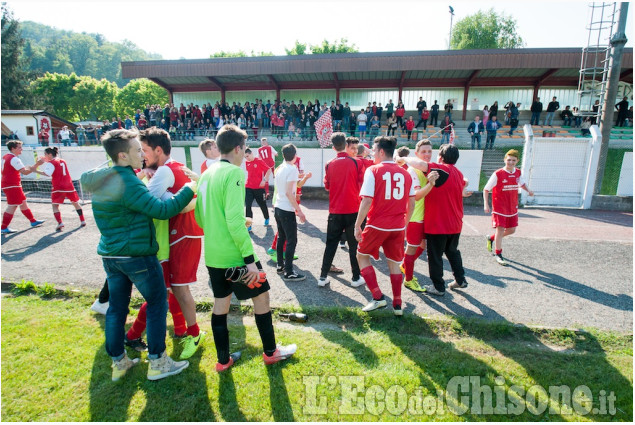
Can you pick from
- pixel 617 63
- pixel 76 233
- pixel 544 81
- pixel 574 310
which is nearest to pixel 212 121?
pixel 76 233

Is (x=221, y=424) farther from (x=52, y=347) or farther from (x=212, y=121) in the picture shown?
(x=212, y=121)

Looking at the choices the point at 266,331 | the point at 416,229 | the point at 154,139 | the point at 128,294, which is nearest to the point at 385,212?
the point at 416,229

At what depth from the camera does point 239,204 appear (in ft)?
9.04

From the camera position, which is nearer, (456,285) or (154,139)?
(154,139)

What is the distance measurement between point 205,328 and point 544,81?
90.3ft

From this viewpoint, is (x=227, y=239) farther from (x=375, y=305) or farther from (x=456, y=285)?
(x=456, y=285)

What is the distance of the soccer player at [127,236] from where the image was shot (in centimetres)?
271

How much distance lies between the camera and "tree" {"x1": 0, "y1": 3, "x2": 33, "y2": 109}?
129 feet

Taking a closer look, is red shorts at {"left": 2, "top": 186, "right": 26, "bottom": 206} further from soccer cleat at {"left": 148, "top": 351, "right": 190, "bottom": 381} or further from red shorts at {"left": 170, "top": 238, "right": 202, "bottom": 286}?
soccer cleat at {"left": 148, "top": 351, "right": 190, "bottom": 381}

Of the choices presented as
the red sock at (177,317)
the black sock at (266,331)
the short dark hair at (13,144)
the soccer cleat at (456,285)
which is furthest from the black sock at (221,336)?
the short dark hair at (13,144)

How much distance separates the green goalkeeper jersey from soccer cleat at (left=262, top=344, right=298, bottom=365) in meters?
0.98

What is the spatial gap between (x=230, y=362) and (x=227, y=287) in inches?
29.6

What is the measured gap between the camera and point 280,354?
3.24m

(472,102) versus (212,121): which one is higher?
Answer: (472,102)
